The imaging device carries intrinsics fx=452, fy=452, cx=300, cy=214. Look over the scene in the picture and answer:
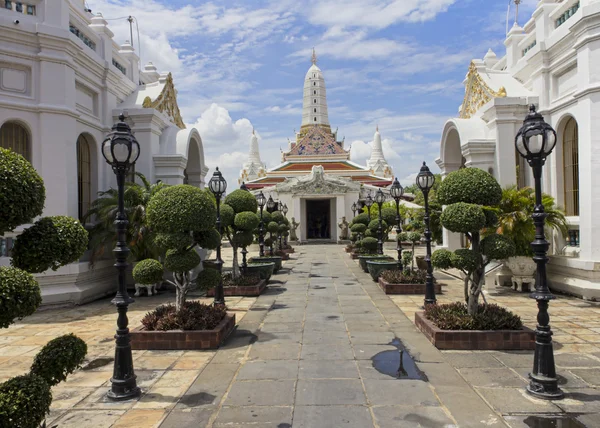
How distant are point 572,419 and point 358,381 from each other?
237 cm

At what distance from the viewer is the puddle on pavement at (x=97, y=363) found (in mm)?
6633

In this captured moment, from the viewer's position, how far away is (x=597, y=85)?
1038cm

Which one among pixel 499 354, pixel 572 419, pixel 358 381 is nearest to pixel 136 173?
pixel 358 381

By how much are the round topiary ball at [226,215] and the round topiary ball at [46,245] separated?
8.69 m

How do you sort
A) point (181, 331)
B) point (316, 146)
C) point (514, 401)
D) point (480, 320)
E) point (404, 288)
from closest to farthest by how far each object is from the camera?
point (514, 401), point (480, 320), point (181, 331), point (404, 288), point (316, 146)

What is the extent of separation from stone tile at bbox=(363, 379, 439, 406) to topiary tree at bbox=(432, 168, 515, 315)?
2435 mm

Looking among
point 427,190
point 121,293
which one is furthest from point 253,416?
point 427,190

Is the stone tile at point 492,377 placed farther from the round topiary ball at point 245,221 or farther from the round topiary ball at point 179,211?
the round topiary ball at point 245,221

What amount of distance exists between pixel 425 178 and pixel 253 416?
676cm

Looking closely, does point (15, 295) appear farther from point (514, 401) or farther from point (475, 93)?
point (475, 93)

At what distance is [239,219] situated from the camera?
41.7ft

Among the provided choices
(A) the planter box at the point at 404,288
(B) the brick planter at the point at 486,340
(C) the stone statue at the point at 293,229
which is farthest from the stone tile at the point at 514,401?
(C) the stone statue at the point at 293,229

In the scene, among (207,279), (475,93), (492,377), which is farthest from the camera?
(475,93)

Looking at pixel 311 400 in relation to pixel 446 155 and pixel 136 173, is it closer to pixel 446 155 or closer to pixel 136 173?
pixel 136 173
